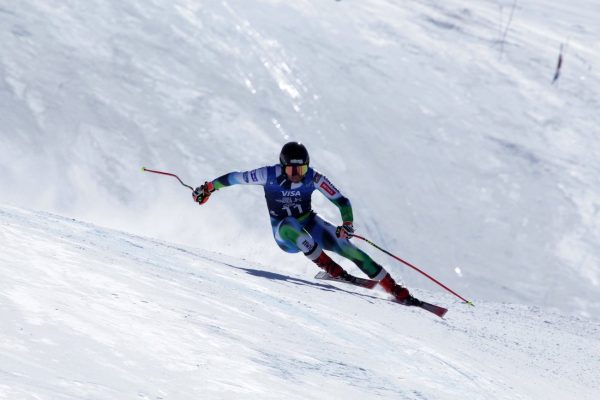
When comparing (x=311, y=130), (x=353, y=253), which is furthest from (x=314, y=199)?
(x=353, y=253)

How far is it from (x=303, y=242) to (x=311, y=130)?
22.1ft

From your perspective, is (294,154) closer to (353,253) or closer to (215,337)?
(353,253)

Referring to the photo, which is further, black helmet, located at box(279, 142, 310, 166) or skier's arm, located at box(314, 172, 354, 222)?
skier's arm, located at box(314, 172, 354, 222)

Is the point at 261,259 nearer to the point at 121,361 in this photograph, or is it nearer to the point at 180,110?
the point at 180,110

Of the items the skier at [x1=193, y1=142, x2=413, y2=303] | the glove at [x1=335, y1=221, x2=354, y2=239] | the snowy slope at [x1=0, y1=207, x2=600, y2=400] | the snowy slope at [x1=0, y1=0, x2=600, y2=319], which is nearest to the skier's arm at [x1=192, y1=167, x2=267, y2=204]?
the skier at [x1=193, y1=142, x2=413, y2=303]

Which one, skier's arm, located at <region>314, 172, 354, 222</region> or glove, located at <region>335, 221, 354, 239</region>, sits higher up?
skier's arm, located at <region>314, 172, 354, 222</region>

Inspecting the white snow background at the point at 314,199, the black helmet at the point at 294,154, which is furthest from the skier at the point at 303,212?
the white snow background at the point at 314,199

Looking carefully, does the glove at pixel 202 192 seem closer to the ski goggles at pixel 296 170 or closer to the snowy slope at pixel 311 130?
the ski goggles at pixel 296 170

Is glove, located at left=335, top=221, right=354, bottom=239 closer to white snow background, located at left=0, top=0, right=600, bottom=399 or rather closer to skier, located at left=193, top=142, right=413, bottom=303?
skier, located at left=193, top=142, right=413, bottom=303

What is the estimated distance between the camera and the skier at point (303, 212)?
28.8 ft

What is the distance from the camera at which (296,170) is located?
8.90 meters

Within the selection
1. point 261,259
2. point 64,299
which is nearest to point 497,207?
→ point 261,259

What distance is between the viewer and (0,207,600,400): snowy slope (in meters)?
3.50

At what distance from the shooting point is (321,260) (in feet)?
29.1
